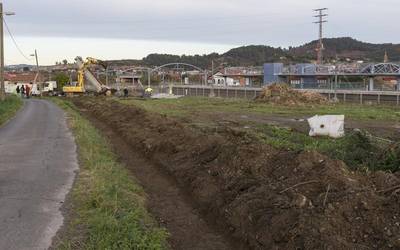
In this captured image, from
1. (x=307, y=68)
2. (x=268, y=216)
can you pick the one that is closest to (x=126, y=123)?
(x=268, y=216)

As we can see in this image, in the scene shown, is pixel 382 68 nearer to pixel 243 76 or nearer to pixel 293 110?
pixel 243 76

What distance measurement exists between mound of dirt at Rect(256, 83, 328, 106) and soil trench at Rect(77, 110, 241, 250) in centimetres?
3702

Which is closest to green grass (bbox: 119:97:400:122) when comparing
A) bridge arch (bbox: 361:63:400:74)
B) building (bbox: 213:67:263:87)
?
bridge arch (bbox: 361:63:400:74)

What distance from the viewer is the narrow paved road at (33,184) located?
7.74m

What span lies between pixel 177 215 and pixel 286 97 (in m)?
43.6

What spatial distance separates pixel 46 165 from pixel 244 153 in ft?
16.9

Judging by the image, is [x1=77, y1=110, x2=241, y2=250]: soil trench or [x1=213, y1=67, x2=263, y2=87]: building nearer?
[x1=77, y1=110, x2=241, y2=250]: soil trench

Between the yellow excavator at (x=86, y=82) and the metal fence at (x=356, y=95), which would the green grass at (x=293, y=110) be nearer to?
the metal fence at (x=356, y=95)

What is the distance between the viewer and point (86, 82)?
70.9 metres

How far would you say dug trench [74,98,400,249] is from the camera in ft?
22.9

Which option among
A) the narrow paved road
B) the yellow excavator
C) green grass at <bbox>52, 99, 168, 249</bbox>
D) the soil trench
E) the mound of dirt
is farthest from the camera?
the yellow excavator

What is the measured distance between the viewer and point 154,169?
15375 millimetres

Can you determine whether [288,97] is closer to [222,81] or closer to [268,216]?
[268,216]

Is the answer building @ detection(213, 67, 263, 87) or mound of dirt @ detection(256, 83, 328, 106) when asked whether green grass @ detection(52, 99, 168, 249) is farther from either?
building @ detection(213, 67, 263, 87)
